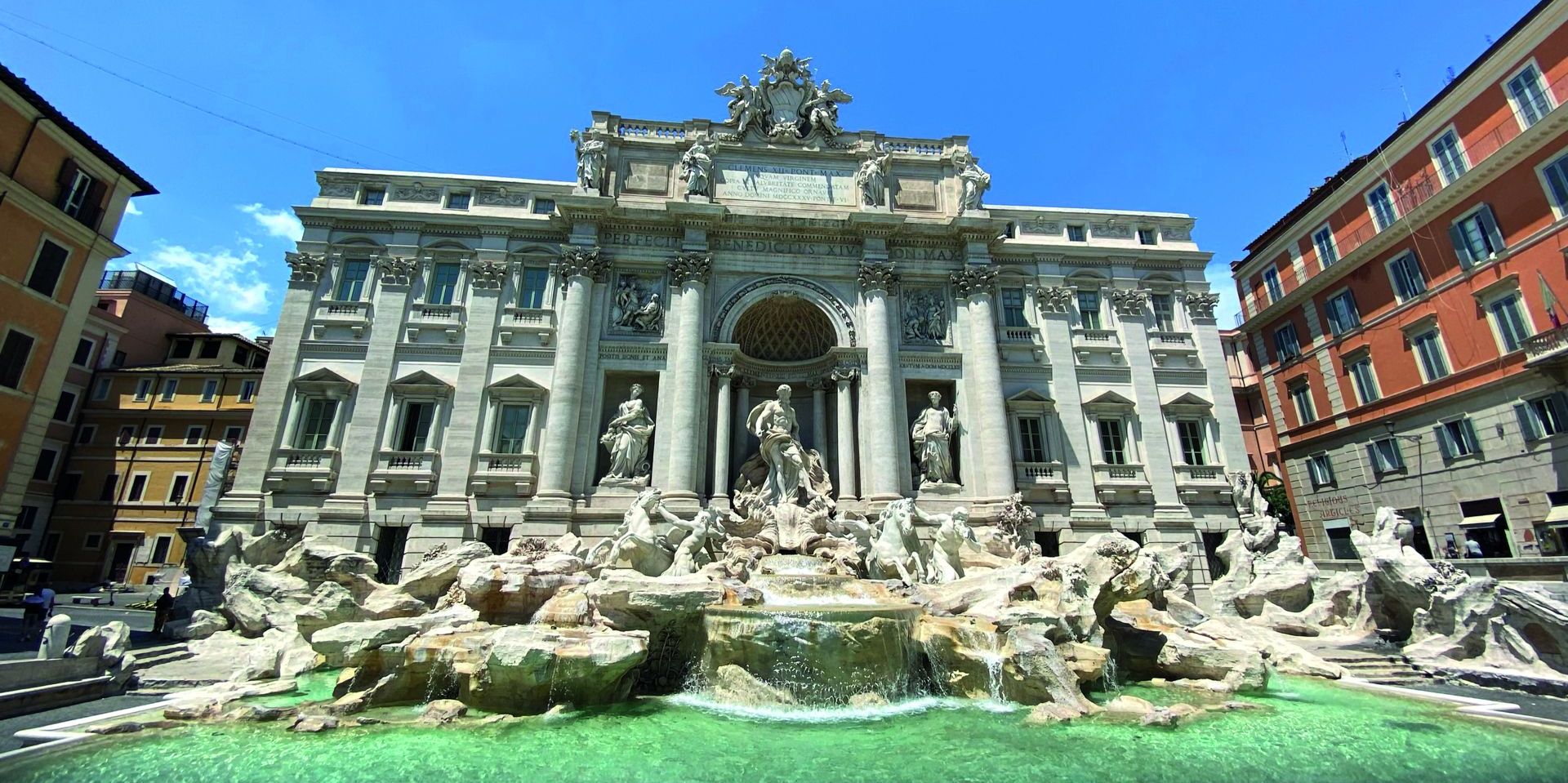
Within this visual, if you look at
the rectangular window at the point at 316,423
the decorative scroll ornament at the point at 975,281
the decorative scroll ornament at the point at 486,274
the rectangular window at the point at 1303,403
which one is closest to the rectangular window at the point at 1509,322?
the rectangular window at the point at 1303,403

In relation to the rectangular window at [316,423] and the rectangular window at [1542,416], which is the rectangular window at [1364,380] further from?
the rectangular window at [316,423]

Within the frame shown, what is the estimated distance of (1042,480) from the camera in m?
20.6

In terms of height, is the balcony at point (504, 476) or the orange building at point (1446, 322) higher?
the orange building at point (1446, 322)

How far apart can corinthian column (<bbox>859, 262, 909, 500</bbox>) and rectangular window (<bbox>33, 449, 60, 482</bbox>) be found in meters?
38.6

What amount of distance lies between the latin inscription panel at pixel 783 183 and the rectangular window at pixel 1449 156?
19.6m

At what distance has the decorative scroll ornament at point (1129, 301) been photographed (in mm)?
23375

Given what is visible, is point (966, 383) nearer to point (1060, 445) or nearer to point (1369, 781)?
point (1060, 445)

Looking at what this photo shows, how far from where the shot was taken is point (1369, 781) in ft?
20.1

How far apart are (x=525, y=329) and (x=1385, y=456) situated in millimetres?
30876

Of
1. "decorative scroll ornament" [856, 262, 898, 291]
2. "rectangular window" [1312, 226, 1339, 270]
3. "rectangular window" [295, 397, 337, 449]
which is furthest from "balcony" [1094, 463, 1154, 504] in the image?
"rectangular window" [295, 397, 337, 449]

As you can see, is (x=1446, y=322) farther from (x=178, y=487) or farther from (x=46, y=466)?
(x=46, y=466)

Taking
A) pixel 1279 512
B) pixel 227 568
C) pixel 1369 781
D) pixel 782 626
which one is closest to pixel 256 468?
pixel 227 568

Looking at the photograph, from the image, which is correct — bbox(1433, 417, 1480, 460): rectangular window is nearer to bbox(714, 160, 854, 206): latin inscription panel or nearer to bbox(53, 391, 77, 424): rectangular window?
bbox(714, 160, 854, 206): latin inscription panel

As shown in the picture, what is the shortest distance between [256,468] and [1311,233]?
131ft
